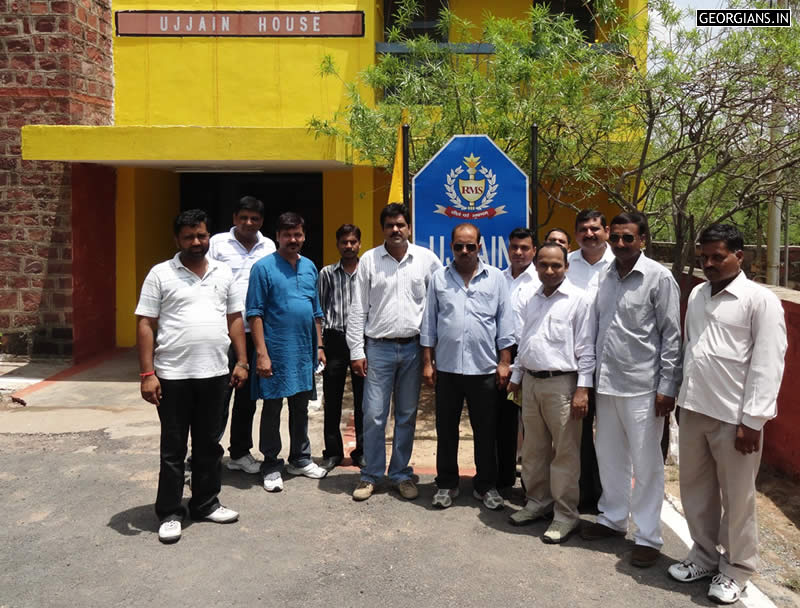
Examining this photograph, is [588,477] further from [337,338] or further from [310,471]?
[337,338]

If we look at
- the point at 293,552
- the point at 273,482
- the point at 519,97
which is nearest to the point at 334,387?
the point at 273,482

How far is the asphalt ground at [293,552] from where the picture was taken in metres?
3.87

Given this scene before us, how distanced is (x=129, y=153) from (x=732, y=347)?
7.18 metres

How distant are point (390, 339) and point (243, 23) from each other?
6778mm

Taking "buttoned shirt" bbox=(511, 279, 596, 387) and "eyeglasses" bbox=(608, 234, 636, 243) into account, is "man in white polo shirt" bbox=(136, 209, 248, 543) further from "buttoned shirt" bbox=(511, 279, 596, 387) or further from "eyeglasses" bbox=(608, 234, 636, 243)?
"eyeglasses" bbox=(608, 234, 636, 243)

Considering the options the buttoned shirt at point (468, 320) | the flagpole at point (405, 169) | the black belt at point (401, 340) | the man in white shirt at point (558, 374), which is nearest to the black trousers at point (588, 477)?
the man in white shirt at point (558, 374)

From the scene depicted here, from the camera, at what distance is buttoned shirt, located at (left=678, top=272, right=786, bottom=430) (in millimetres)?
3682

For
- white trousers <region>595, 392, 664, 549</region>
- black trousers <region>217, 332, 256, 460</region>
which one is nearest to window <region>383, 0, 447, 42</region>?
black trousers <region>217, 332, 256, 460</region>

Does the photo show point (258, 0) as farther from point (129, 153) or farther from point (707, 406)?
point (707, 406)

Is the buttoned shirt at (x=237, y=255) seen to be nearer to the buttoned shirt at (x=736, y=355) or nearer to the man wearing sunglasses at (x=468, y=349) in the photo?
the man wearing sunglasses at (x=468, y=349)

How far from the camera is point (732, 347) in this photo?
3.80 meters

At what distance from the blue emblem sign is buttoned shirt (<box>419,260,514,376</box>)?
126 cm

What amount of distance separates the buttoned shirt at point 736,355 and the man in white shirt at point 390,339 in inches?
74.1

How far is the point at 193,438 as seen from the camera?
15.6 ft
